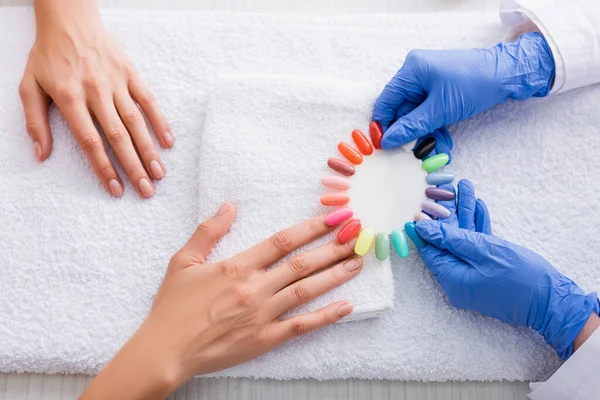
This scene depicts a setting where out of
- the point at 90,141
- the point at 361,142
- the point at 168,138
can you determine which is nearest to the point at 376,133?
the point at 361,142

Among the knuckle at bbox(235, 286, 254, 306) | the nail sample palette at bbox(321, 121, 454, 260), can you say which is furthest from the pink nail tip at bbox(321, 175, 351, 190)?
the knuckle at bbox(235, 286, 254, 306)

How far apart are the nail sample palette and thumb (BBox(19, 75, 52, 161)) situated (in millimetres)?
474

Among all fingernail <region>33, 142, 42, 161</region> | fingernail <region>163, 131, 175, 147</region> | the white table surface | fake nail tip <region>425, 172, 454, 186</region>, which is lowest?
the white table surface

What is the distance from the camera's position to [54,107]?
0.93m

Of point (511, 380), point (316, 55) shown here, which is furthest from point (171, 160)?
point (511, 380)

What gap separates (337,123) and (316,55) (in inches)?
6.4

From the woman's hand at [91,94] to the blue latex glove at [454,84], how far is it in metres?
0.38

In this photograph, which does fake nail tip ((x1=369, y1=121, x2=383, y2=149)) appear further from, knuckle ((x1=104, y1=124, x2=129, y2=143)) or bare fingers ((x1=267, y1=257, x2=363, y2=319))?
knuckle ((x1=104, y1=124, x2=129, y2=143))

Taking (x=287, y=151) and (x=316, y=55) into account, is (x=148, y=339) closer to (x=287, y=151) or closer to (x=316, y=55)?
(x=287, y=151)

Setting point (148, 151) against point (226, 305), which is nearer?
point (226, 305)

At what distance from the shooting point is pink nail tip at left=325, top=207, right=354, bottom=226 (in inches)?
32.0

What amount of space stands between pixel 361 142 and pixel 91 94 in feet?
1.49

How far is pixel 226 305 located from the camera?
2.58 feet

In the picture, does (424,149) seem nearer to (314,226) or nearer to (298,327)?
(314,226)
